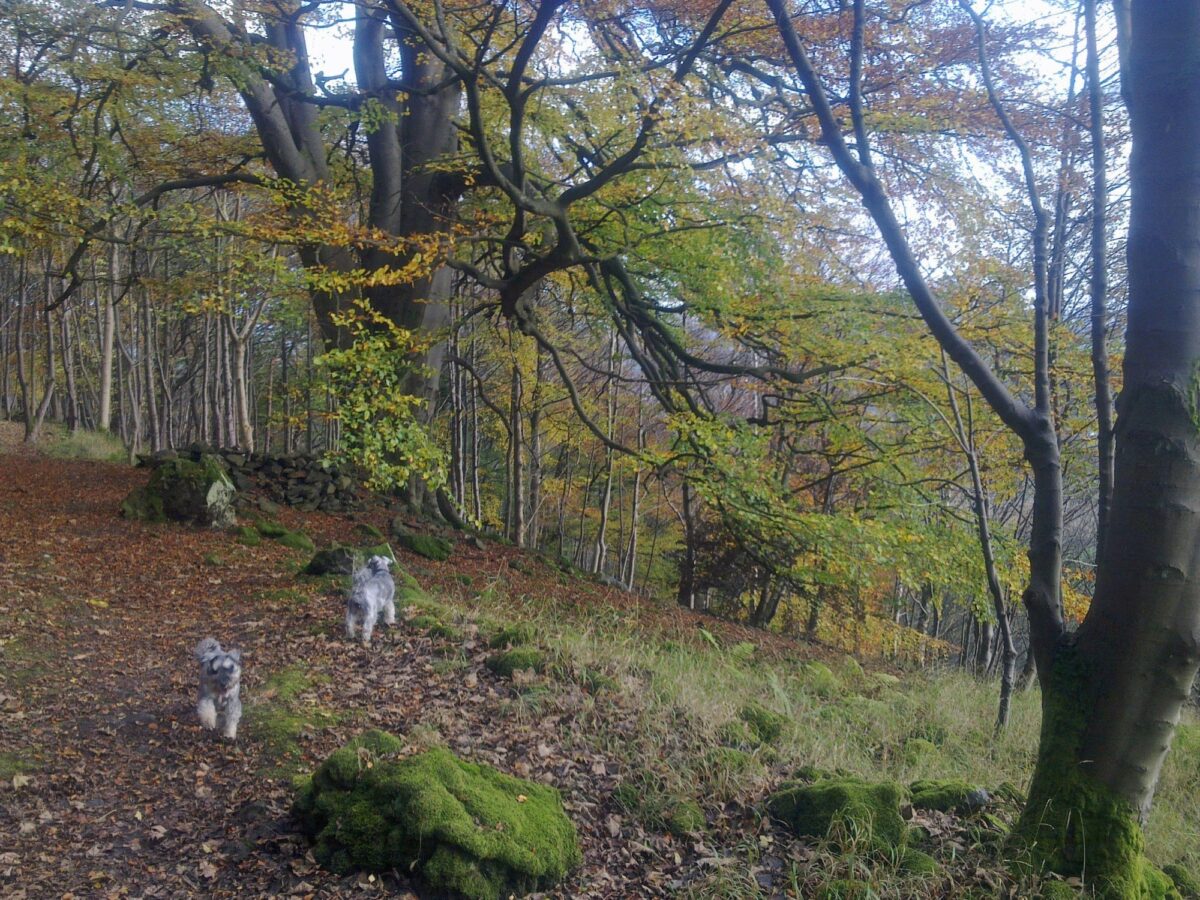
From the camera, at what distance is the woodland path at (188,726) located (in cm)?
371

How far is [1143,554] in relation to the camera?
11.1 feet

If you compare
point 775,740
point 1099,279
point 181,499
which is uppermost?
point 1099,279

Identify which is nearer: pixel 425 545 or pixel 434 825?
pixel 434 825

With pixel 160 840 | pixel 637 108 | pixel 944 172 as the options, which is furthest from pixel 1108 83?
pixel 160 840

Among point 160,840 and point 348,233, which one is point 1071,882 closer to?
point 160,840

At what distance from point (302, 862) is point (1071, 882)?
3.29m

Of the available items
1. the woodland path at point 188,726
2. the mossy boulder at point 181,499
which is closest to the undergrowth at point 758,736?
the woodland path at point 188,726

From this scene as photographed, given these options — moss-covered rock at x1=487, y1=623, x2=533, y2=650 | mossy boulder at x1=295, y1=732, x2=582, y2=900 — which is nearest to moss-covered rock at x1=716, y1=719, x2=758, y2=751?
mossy boulder at x1=295, y1=732, x2=582, y2=900

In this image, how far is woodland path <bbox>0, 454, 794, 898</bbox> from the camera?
371cm

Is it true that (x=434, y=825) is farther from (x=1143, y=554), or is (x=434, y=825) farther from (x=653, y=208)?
(x=653, y=208)

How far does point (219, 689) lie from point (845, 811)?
11.1 feet

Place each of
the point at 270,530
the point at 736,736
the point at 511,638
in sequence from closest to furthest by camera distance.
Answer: the point at 736,736
the point at 511,638
the point at 270,530

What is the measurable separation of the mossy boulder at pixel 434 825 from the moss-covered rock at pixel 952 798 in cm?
Answer: 197

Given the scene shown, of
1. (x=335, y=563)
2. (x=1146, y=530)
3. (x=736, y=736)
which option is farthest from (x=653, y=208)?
(x=1146, y=530)
